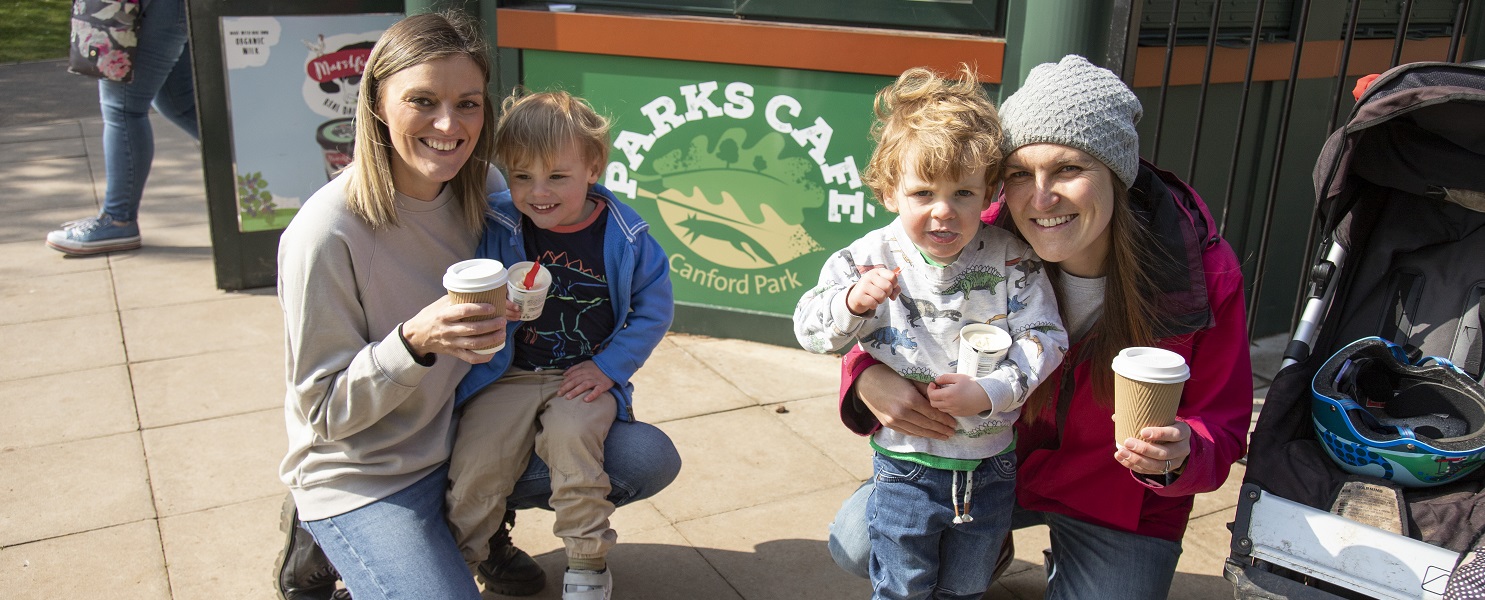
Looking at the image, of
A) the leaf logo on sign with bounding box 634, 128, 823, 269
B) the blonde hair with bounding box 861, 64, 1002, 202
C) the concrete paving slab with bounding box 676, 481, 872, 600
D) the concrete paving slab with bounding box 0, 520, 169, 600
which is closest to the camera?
the blonde hair with bounding box 861, 64, 1002, 202

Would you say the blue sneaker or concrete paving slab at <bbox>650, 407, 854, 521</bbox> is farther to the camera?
the blue sneaker

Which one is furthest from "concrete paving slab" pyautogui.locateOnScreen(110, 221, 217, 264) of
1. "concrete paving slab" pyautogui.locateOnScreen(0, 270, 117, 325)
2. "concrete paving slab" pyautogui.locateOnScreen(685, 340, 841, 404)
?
"concrete paving slab" pyautogui.locateOnScreen(685, 340, 841, 404)

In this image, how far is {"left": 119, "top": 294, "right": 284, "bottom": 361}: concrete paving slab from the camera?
16.2 feet

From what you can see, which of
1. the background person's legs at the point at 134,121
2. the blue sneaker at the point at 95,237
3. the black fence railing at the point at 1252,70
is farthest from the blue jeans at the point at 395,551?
the blue sneaker at the point at 95,237

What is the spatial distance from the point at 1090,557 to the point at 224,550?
247 cm

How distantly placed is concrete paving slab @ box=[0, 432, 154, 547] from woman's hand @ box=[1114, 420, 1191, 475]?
2.95 meters

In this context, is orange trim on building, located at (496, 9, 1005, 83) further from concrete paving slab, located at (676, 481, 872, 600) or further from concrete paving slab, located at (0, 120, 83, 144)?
concrete paving slab, located at (0, 120, 83, 144)

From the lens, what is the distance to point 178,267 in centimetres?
593

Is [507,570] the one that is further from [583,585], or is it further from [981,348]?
[981,348]

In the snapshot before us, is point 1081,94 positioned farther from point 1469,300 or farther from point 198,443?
point 198,443

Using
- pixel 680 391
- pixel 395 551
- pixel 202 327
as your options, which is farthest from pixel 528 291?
pixel 202 327

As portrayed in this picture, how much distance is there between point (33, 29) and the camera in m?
13.4

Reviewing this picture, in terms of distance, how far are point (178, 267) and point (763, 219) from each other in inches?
124

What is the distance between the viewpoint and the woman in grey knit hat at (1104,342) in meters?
2.48
